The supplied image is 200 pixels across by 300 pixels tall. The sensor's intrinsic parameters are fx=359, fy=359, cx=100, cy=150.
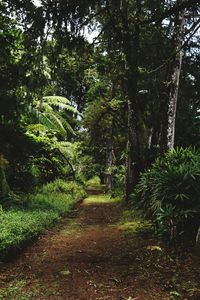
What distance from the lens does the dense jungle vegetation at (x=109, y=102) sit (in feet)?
21.6

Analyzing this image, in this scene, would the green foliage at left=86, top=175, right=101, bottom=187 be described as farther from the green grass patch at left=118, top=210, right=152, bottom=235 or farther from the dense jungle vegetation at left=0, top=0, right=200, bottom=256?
the green grass patch at left=118, top=210, right=152, bottom=235

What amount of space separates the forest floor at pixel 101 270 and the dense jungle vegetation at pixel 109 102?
0.45m

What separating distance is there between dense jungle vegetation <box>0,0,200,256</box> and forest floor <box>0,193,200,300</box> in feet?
1.46

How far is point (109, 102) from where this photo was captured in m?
17.8

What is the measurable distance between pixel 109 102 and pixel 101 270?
1285 centimetres

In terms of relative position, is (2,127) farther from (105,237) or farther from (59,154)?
(59,154)

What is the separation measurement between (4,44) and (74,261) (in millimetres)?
6461

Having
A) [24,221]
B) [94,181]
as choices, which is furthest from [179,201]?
[94,181]

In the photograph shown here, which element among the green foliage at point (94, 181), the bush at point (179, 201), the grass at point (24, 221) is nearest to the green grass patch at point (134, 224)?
the bush at point (179, 201)

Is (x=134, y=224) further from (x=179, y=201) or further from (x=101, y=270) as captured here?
(x=101, y=270)

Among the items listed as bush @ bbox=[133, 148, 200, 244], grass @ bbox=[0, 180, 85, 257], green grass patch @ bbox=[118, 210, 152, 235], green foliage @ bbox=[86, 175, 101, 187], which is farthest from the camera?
green foliage @ bbox=[86, 175, 101, 187]

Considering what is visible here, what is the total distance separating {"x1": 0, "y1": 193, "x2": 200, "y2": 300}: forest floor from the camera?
477cm

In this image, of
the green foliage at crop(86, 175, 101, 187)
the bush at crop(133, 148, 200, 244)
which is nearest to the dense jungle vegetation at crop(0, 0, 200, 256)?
the bush at crop(133, 148, 200, 244)

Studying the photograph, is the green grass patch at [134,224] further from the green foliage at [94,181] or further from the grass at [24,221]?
the green foliage at [94,181]
